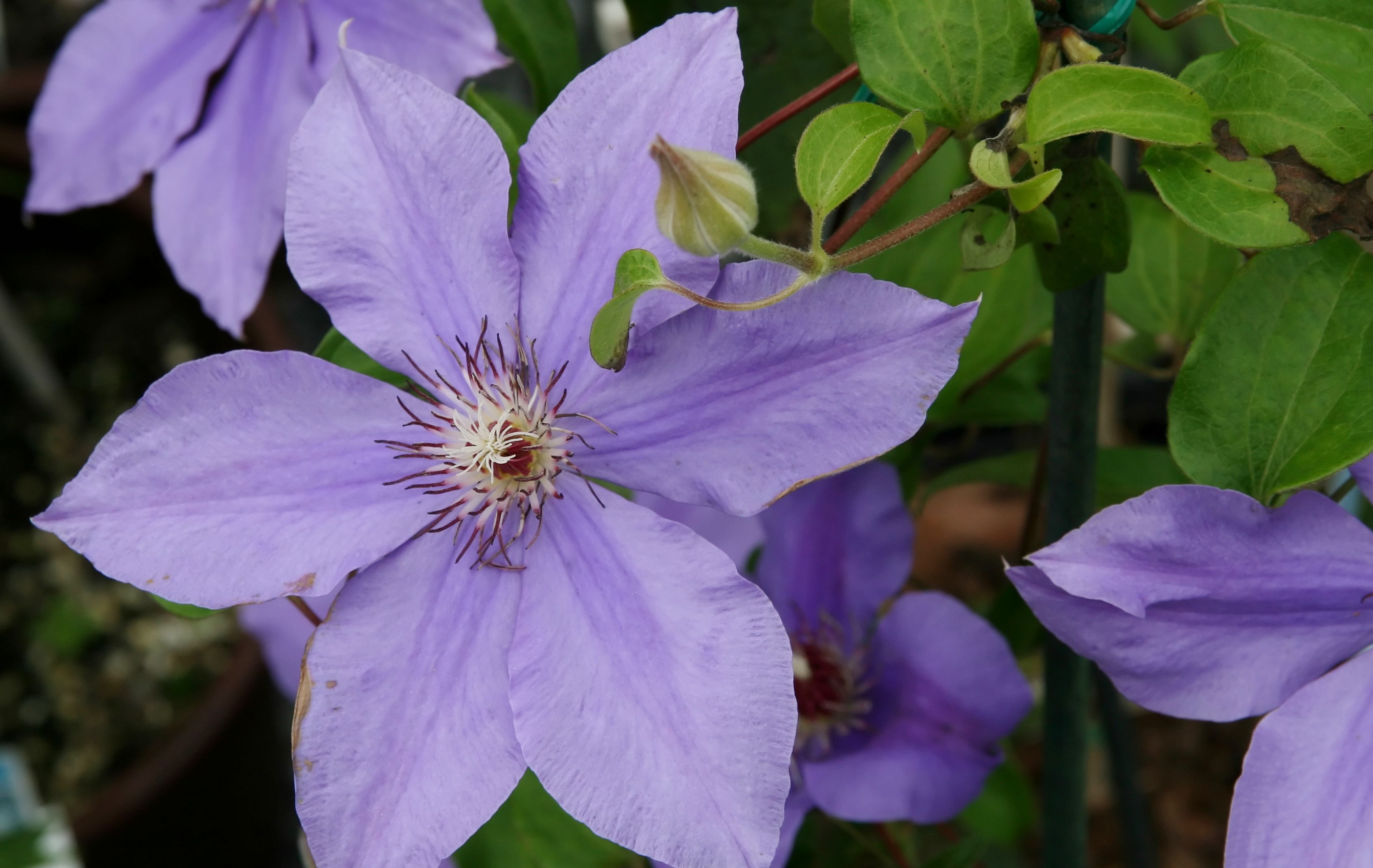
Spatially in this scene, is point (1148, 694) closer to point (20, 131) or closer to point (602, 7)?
point (602, 7)

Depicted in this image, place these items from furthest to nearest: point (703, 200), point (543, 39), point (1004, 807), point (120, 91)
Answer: point (1004, 807) → point (120, 91) → point (543, 39) → point (703, 200)

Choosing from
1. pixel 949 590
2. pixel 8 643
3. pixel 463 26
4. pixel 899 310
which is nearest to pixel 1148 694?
pixel 899 310

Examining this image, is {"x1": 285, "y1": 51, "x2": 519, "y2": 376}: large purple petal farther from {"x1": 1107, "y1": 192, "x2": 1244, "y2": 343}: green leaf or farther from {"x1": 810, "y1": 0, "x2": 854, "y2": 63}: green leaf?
{"x1": 1107, "y1": 192, "x2": 1244, "y2": 343}: green leaf

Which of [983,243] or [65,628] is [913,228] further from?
[65,628]

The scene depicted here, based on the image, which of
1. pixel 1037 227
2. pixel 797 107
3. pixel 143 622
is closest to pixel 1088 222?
pixel 1037 227

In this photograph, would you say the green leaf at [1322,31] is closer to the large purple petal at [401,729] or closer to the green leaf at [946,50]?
the green leaf at [946,50]

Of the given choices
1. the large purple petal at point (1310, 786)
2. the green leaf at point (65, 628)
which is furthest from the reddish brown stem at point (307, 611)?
the green leaf at point (65, 628)
